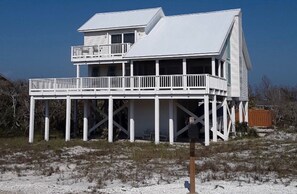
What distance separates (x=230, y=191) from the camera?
1109 centimetres

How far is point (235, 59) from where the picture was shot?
101 ft

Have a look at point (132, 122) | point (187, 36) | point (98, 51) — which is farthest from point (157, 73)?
point (98, 51)

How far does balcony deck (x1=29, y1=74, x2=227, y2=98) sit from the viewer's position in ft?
81.3

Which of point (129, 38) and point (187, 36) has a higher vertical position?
point (129, 38)

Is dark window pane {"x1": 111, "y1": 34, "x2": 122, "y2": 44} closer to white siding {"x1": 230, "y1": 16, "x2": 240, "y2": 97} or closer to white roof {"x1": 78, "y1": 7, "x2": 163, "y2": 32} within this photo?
white roof {"x1": 78, "y1": 7, "x2": 163, "y2": 32}

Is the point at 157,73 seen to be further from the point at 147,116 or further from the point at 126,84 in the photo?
the point at 147,116

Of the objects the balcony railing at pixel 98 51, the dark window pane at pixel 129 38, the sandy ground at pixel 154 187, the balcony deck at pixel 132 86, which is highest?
the dark window pane at pixel 129 38

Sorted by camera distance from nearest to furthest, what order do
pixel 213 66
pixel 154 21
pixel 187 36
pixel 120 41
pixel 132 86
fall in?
pixel 213 66, pixel 132 86, pixel 187 36, pixel 120 41, pixel 154 21

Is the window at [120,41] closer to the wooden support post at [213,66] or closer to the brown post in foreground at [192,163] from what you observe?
the wooden support post at [213,66]

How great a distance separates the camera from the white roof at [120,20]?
30.8m

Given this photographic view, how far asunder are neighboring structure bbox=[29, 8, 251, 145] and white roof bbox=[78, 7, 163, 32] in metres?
0.07

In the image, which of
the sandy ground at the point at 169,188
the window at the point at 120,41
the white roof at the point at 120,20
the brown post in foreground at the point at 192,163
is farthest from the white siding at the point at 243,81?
the brown post in foreground at the point at 192,163

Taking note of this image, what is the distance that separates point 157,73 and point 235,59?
7157 millimetres

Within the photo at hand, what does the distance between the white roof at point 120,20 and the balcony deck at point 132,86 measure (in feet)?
17.2
